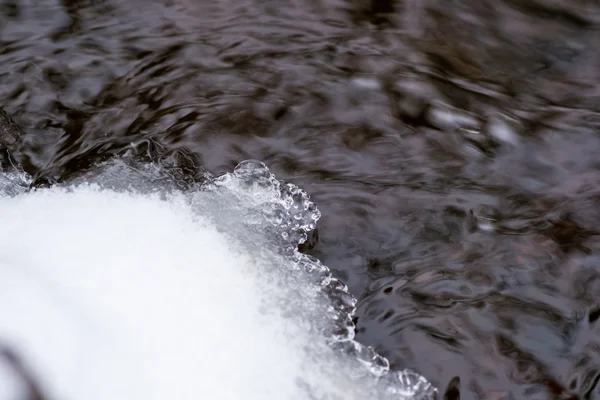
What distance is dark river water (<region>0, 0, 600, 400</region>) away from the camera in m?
2.48

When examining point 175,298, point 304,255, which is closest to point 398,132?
point 304,255

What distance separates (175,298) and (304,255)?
608 mm

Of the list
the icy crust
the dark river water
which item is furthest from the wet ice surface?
the dark river water

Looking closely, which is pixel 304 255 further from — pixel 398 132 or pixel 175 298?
pixel 398 132

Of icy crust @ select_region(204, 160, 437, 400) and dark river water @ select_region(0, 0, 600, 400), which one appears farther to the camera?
dark river water @ select_region(0, 0, 600, 400)

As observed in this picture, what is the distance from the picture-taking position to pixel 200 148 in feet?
10.7

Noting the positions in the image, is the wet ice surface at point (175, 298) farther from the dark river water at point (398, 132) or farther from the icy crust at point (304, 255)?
the dark river water at point (398, 132)

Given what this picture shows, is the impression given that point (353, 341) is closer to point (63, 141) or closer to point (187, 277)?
point (187, 277)

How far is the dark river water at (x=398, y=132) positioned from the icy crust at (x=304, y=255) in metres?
0.06

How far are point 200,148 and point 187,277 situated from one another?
875 millimetres

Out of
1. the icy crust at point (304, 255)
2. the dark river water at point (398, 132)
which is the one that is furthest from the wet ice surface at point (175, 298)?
the dark river water at point (398, 132)

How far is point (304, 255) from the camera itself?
2766mm

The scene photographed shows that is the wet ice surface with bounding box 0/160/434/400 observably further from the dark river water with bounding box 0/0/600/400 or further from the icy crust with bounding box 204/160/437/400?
the dark river water with bounding box 0/0/600/400

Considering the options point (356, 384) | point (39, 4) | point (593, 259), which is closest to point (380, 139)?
point (593, 259)
